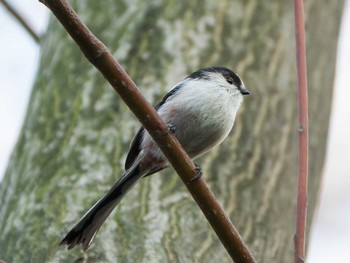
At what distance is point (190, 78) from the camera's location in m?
3.14

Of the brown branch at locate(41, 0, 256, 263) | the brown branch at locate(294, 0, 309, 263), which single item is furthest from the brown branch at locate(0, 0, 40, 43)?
the brown branch at locate(294, 0, 309, 263)

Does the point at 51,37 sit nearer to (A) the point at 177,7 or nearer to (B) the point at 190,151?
(A) the point at 177,7

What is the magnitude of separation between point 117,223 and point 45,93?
91cm

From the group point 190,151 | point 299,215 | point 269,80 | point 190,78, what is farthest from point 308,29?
point 299,215

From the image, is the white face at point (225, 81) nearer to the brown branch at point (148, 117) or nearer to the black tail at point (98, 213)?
the black tail at point (98, 213)

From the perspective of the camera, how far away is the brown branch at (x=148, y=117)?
1969 mm

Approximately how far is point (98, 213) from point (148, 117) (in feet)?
2.50

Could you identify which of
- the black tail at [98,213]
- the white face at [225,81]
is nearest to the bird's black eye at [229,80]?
the white face at [225,81]

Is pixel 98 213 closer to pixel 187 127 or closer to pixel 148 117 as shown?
pixel 187 127

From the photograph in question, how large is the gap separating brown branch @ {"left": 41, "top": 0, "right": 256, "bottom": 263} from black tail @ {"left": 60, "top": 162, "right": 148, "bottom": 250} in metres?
0.60

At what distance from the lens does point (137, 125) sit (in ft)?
10.9

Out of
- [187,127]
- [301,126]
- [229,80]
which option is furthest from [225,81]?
[301,126]

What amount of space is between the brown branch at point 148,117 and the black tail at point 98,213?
1.97 feet

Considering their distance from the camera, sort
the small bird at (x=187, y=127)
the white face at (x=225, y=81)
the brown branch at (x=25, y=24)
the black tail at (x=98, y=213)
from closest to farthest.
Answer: the black tail at (x=98, y=213) < the small bird at (x=187, y=127) < the white face at (x=225, y=81) < the brown branch at (x=25, y=24)
